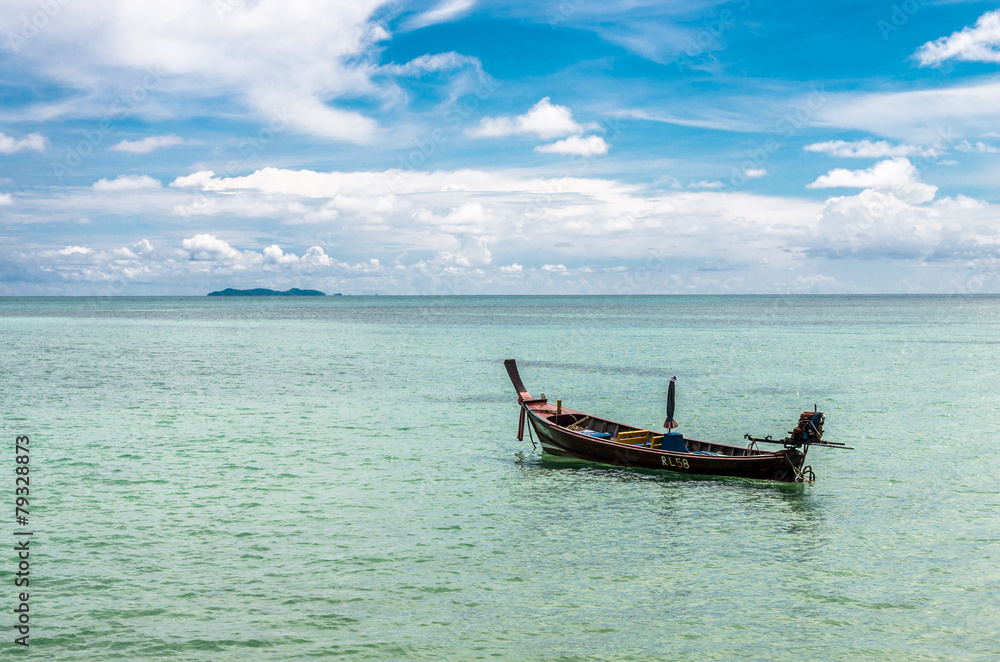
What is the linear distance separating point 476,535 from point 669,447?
9.29 meters

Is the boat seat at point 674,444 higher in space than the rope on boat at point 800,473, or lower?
higher

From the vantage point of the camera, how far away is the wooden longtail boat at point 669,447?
24.5 m

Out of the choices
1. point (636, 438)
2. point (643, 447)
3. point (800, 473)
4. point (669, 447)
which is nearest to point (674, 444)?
point (669, 447)

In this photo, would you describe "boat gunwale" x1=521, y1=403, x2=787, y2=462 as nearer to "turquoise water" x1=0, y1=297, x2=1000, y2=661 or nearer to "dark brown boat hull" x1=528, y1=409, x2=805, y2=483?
"dark brown boat hull" x1=528, y1=409, x2=805, y2=483

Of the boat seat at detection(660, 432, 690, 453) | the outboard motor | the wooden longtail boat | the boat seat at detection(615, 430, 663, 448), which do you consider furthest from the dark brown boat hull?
the boat seat at detection(615, 430, 663, 448)

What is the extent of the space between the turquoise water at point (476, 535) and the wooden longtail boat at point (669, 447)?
557 millimetres

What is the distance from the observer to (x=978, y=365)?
62.7 m

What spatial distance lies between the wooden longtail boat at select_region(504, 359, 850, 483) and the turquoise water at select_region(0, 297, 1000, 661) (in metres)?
0.56

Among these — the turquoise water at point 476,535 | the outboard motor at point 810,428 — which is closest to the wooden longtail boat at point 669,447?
the outboard motor at point 810,428

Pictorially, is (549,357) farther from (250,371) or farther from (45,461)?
(45,461)

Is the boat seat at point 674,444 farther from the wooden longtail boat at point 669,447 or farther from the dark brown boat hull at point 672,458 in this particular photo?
the dark brown boat hull at point 672,458

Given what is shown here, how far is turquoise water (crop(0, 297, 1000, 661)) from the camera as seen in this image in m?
14.2

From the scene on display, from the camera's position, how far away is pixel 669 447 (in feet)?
86.5

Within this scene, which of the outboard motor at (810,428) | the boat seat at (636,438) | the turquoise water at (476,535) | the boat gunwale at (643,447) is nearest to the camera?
the turquoise water at (476,535)
